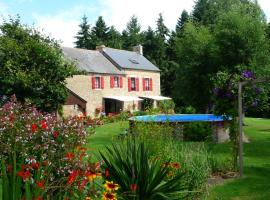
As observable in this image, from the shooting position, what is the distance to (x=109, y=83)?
39.9 meters

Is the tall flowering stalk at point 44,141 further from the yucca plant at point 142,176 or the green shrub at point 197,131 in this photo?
the green shrub at point 197,131

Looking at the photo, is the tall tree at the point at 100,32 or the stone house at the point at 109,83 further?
the tall tree at the point at 100,32

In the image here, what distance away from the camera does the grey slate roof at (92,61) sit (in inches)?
1486

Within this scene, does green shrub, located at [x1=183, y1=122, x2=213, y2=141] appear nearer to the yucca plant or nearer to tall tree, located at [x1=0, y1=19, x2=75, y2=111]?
tall tree, located at [x1=0, y1=19, x2=75, y2=111]

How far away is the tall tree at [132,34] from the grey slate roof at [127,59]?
2064 centimetres

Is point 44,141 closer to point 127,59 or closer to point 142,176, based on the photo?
point 142,176

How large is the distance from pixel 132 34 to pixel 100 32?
7.57 metres

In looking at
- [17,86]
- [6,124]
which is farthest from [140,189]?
[17,86]

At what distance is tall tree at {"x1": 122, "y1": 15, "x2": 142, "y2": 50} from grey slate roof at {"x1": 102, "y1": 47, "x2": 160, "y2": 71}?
20637mm

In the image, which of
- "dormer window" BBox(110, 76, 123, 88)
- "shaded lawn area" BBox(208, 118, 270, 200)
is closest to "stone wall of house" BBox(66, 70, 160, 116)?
"dormer window" BBox(110, 76, 123, 88)

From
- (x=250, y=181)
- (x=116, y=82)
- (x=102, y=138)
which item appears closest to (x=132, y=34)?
(x=116, y=82)

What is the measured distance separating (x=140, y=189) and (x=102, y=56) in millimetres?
37392

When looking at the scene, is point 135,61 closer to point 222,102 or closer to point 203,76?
point 203,76

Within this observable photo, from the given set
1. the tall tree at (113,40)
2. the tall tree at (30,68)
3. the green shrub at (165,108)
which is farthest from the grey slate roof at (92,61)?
the tall tree at (113,40)
